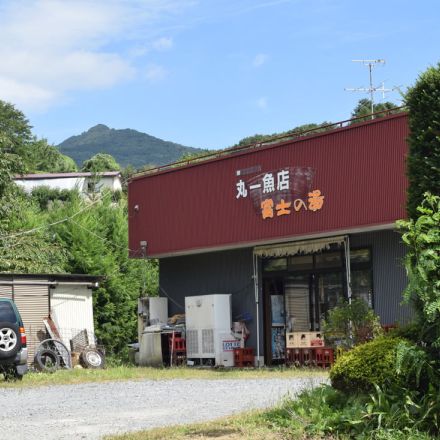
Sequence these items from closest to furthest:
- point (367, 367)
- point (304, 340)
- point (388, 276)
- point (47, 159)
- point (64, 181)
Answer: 1. point (367, 367)
2. point (388, 276)
3. point (304, 340)
4. point (64, 181)
5. point (47, 159)

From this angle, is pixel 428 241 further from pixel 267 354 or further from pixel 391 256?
pixel 267 354

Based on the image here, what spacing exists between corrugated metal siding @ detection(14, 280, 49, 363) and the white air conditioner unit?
410cm

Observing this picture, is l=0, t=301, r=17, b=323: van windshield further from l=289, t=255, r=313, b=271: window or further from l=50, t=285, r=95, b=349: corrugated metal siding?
l=289, t=255, r=313, b=271: window

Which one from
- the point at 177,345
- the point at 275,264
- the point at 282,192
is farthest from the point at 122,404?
the point at 177,345

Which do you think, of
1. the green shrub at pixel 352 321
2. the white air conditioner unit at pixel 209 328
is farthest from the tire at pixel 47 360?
the green shrub at pixel 352 321

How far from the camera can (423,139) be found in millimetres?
9117

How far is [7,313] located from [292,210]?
6.93 m

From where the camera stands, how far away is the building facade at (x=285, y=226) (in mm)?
18984

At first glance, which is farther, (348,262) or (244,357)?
(244,357)

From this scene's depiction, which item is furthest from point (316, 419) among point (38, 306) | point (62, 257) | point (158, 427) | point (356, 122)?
point (62, 257)

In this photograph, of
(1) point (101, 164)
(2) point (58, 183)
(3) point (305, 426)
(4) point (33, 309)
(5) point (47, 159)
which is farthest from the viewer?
(5) point (47, 159)

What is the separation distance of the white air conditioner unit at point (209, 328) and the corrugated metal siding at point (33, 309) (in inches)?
162

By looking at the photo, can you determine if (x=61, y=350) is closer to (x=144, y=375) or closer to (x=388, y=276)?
(x=144, y=375)

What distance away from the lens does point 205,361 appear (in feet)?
75.5
